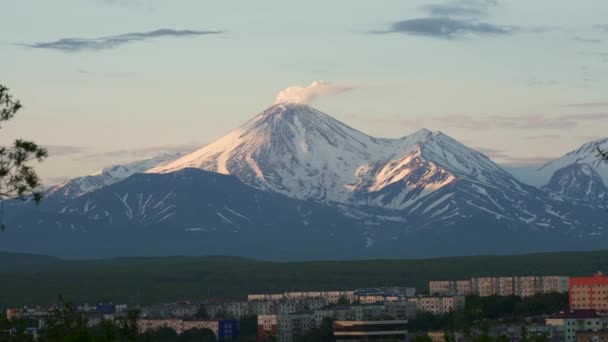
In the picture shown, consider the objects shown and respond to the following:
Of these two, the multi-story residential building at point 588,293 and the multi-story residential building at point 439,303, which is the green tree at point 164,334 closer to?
the multi-story residential building at point 439,303

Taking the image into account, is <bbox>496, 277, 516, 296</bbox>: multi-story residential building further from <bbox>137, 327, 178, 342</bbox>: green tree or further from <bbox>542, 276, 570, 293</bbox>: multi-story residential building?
<bbox>137, 327, 178, 342</bbox>: green tree

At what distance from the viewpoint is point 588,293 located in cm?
16200

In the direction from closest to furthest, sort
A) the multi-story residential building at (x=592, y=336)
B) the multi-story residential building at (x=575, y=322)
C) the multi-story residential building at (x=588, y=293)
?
the multi-story residential building at (x=592, y=336)
the multi-story residential building at (x=575, y=322)
the multi-story residential building at (x=588, y=293)

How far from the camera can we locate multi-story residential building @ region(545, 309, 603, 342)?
13012 cm

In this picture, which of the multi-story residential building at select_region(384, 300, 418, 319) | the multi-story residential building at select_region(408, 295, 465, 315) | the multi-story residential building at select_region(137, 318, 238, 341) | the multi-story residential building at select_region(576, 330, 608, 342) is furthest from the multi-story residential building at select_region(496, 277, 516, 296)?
the multi-story residential building at select_region(576, 330, 608, 342)

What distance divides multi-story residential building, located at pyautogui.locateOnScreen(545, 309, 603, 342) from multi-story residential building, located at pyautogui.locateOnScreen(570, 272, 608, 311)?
2326 centimetres

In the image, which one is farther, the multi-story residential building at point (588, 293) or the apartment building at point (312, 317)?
the multi-story residential building at point (588, 293)

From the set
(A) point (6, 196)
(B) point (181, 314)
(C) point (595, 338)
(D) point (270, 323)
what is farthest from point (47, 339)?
(B) point (181, 314)

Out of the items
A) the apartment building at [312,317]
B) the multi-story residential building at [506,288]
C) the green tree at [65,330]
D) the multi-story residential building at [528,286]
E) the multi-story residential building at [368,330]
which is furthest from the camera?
the multi-story residential building at [506,288]

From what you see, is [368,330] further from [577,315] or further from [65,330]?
[65,330]

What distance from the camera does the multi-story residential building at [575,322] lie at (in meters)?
130

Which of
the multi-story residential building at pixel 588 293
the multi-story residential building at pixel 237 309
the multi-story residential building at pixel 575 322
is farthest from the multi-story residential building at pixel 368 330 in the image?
the multi-story residential building at pixel 237 309

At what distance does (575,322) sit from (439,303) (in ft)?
134

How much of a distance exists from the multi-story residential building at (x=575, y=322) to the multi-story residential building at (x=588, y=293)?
23.3 metres
